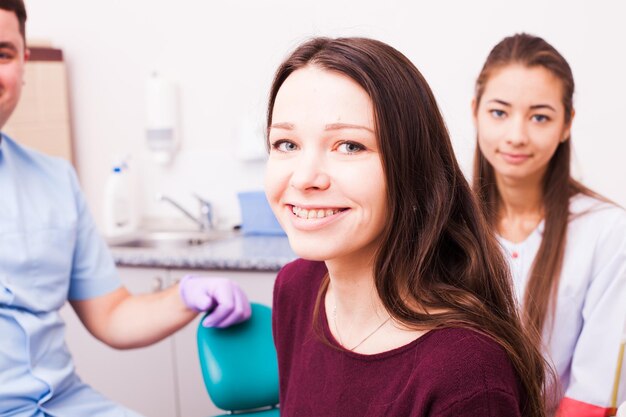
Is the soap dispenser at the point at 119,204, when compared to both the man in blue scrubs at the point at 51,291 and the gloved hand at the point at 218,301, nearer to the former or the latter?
the man in blue scrubs at the point at 51,291

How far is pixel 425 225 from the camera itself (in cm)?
105

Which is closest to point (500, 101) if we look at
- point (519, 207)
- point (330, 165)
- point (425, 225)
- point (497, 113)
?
point (497, 113)

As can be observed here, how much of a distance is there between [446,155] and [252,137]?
1769 millimetres

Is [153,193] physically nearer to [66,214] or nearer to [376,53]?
[66,214]

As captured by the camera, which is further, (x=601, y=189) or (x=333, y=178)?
(x=601, y=189)

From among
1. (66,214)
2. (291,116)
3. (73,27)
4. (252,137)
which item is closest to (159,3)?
(73,27)

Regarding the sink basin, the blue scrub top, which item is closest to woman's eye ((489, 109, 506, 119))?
the blue scrub top

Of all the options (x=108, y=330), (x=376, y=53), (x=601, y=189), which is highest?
(x=376, y=53)

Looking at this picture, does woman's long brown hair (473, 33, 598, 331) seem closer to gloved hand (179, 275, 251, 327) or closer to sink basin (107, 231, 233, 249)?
gloved hand (179, 275, 251, 327)

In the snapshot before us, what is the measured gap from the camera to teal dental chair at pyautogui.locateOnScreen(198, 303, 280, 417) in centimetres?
153

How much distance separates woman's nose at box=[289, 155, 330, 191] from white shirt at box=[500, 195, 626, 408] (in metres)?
0.71

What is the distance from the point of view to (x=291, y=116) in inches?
39.4

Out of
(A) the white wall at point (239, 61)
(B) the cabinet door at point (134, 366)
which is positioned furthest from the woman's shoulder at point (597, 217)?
(B) the cabinet door at point (134, 366)

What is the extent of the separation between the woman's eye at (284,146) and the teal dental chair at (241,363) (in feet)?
2.04
